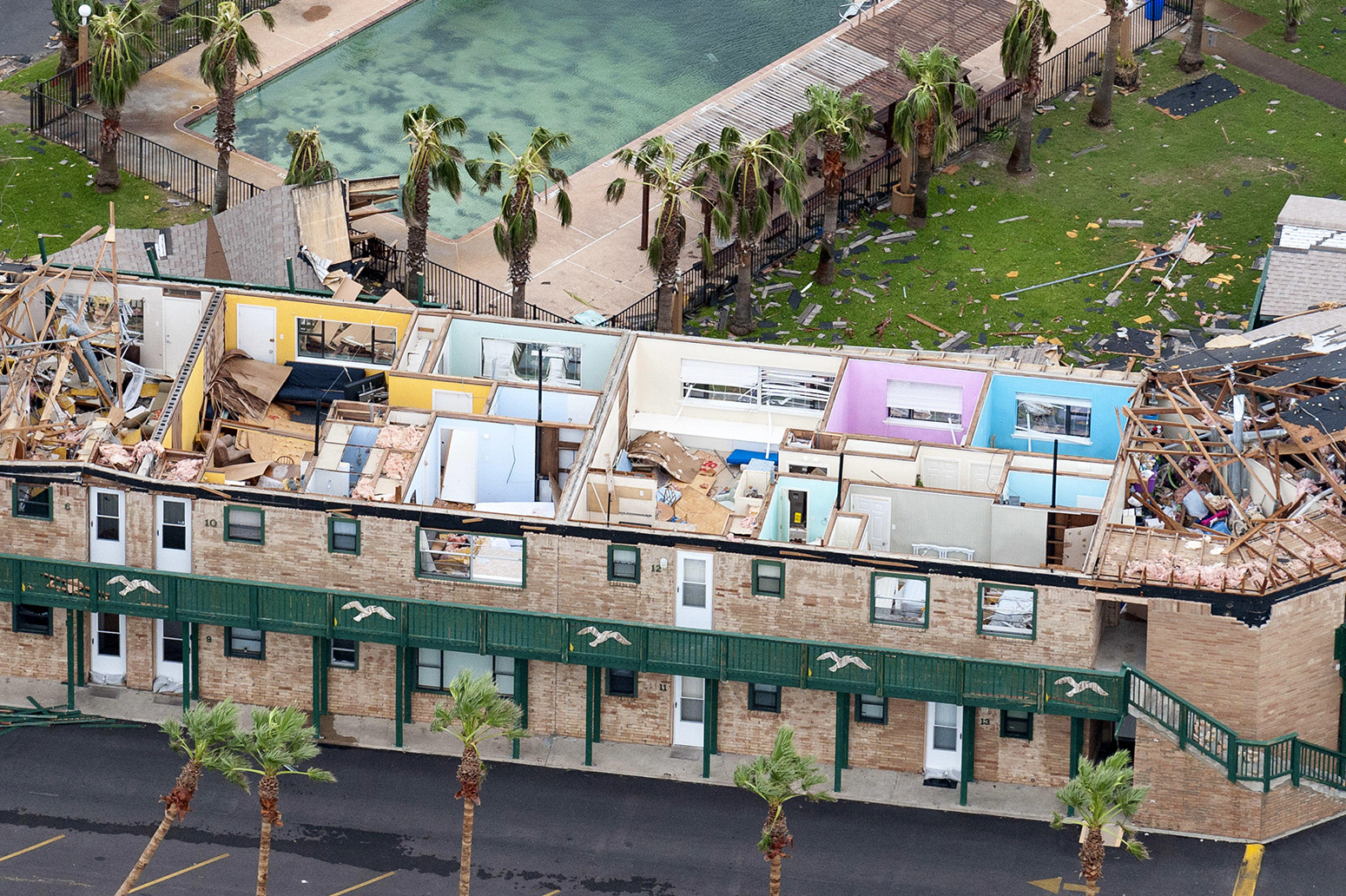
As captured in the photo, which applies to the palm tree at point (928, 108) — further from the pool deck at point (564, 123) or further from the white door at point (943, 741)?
the white door at point (943, 741)

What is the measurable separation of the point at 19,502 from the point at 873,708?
25.6 meters

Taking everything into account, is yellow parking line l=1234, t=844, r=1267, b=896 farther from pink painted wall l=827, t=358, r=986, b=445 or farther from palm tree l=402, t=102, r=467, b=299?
palm tree l=402, t=102, r=467, b=299

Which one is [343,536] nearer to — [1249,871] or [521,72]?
[1249,871]

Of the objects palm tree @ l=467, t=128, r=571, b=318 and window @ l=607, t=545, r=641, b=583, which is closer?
window @ l=607, t=545, r=641, b=583

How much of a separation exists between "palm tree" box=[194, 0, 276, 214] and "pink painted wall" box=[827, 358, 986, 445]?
95.4 feet

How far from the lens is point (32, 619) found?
293 ft

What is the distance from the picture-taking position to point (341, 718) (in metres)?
88.4

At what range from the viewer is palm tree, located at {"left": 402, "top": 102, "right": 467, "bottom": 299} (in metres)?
102

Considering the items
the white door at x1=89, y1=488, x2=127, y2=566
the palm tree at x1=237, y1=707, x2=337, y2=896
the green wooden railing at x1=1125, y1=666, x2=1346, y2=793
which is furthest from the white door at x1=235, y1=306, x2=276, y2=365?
the green wooden railing at x1=1125, y1=666, x2=1346, y2=793

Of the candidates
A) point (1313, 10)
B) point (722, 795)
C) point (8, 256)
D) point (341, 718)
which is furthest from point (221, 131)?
point (1313, 10)

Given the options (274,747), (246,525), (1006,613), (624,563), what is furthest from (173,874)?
(1006,613)

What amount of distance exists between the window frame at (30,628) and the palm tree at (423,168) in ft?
64.8

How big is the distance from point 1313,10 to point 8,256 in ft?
177

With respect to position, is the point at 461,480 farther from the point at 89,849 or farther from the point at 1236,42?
the point at 1236,42
